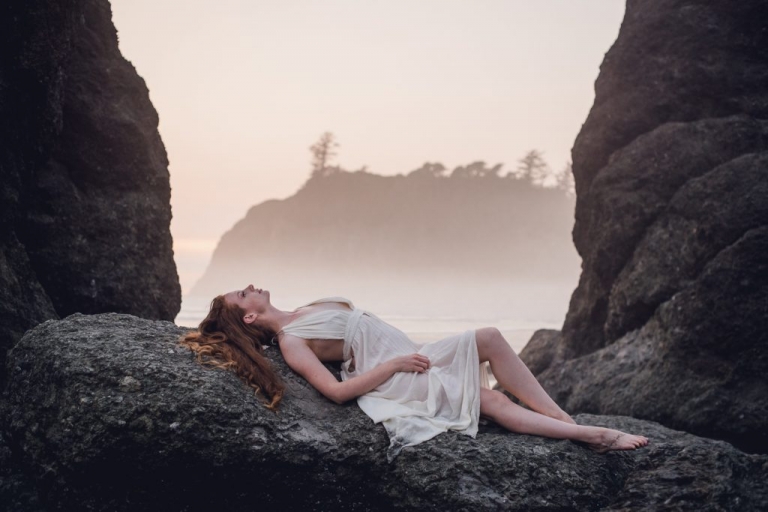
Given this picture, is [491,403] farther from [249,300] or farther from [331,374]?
[249,300]

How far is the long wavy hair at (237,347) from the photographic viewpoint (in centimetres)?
450

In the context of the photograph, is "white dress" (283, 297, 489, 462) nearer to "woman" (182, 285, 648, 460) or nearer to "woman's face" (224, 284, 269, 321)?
"woman" (182, 285, 648, 460)

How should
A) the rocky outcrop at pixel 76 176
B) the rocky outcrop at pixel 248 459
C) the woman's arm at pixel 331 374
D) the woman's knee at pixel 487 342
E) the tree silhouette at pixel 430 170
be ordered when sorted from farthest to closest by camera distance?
the tree silhouette at pixel 430 170 → the rocky outcrop at pixel 76 176 → the woman's knee at pixel 487 342 → the woman's arm at pixel 331 374 → the rocky outcrop at pixel 248 459

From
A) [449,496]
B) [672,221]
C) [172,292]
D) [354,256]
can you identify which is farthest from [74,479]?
[354,256]

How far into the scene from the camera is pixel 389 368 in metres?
4.82

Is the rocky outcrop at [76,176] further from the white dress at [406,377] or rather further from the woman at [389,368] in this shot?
the white dress at [406,377]

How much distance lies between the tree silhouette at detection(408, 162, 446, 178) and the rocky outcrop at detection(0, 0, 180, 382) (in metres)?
86.6

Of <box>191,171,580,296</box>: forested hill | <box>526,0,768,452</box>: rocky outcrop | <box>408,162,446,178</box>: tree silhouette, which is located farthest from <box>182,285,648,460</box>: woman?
<box>408,162,446,178</box>: tree silhouette

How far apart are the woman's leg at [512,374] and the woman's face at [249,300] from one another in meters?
1.81

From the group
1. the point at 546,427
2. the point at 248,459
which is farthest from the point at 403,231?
the point at 248,459

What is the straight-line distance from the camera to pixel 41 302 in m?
5.89

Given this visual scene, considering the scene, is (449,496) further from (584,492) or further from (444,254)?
(444,254)

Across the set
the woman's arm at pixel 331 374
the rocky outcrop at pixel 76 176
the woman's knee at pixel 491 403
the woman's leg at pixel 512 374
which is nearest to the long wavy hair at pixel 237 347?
the woman's arm at pixel 331 374

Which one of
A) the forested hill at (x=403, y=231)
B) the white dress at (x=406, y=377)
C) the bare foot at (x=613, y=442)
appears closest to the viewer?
the bare foot at (x=613, y=442)
